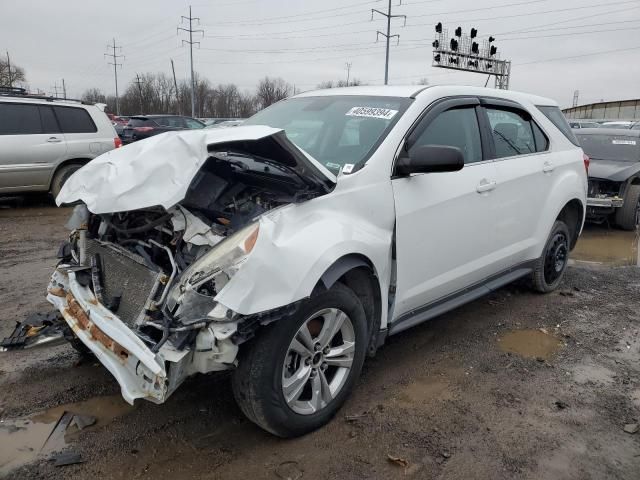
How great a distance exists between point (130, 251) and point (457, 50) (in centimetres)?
3944

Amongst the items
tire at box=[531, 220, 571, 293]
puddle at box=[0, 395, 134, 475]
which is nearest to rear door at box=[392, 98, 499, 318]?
tire at box=[531, 220, 571, 293]

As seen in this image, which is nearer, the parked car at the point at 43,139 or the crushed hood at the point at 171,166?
the crushed hood at the point at 171,166

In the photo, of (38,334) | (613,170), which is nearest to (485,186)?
(38,334)

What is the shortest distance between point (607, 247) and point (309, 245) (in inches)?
254

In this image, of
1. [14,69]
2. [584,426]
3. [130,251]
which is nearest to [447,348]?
[584,426]

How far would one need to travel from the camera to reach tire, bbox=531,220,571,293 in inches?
195

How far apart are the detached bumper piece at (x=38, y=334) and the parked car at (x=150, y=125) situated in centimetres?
1564

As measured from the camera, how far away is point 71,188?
120 inches

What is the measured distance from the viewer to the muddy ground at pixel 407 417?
2643 millimetres

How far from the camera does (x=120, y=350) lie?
2455 mm

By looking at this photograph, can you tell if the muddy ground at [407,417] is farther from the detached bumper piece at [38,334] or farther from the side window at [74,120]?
the side window at [74,120]

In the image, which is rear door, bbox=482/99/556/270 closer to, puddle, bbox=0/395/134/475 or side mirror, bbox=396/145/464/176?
side mirror, bbox=396/145/464/176

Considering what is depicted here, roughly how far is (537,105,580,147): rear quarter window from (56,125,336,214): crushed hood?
301 cm

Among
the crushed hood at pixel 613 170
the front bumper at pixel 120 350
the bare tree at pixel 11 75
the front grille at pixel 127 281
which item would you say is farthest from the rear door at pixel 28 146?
the bare tree at pixel 11 75
